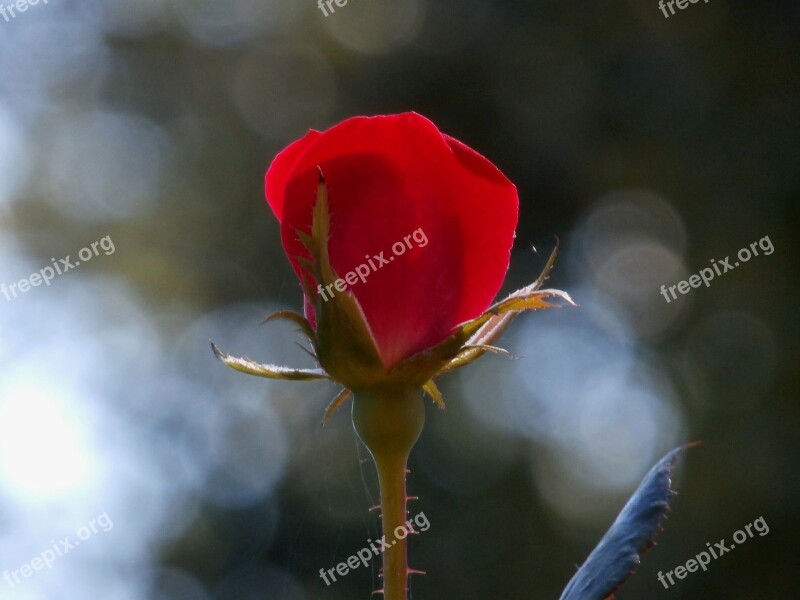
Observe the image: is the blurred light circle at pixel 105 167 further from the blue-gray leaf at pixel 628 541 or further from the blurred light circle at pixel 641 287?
the blue-gray leaf at pixel 628 541

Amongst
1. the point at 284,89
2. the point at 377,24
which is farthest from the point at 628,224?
the point at 284,89

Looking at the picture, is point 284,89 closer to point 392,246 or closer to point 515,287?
point 515,287

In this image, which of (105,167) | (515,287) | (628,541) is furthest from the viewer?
(105,167)

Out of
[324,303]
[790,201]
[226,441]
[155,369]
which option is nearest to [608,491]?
[790,201]

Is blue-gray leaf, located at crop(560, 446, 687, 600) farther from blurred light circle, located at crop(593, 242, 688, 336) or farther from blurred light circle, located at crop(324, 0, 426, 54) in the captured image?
blurred light circle, located at crop(324, 0, 426, 54)

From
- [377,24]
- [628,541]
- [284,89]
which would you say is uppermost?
[628,541]

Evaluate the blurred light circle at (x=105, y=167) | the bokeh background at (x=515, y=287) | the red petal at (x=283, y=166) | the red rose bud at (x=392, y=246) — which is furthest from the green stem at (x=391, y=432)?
the blurred light circle at (x=105, y=167)
